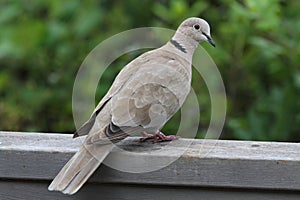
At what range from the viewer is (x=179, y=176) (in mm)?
1878

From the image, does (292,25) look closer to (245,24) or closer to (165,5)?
(245,24)

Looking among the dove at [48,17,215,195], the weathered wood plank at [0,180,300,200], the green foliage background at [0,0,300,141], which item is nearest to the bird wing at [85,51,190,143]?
the dove at [48,17,215,195]

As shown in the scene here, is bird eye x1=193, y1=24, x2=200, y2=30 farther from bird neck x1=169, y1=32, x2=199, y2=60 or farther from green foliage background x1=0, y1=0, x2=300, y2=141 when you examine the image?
green foliage background x1=0, y1=0, x2=300, y2=141

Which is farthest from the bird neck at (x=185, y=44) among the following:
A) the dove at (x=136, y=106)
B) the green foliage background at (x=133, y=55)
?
the green foliage background at (x=133, y=55)

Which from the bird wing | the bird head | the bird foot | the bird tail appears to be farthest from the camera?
the bird head

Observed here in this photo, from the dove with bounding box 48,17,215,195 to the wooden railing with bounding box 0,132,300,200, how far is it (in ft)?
0.20

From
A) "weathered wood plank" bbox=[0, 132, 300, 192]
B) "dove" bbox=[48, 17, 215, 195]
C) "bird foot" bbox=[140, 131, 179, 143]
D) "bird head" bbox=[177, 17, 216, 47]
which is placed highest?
"bird head" bbox=[177, 17, 216, 47]

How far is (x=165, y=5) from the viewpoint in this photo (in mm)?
4078

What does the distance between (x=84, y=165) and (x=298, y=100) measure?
1.88 m

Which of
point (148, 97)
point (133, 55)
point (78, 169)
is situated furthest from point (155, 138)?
point (133, 55)

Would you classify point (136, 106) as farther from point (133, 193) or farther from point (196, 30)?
point (196, 30)

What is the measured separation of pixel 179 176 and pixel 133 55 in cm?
197

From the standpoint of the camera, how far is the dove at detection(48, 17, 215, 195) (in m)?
1.83

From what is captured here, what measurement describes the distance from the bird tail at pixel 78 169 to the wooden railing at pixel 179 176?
0.04 m
